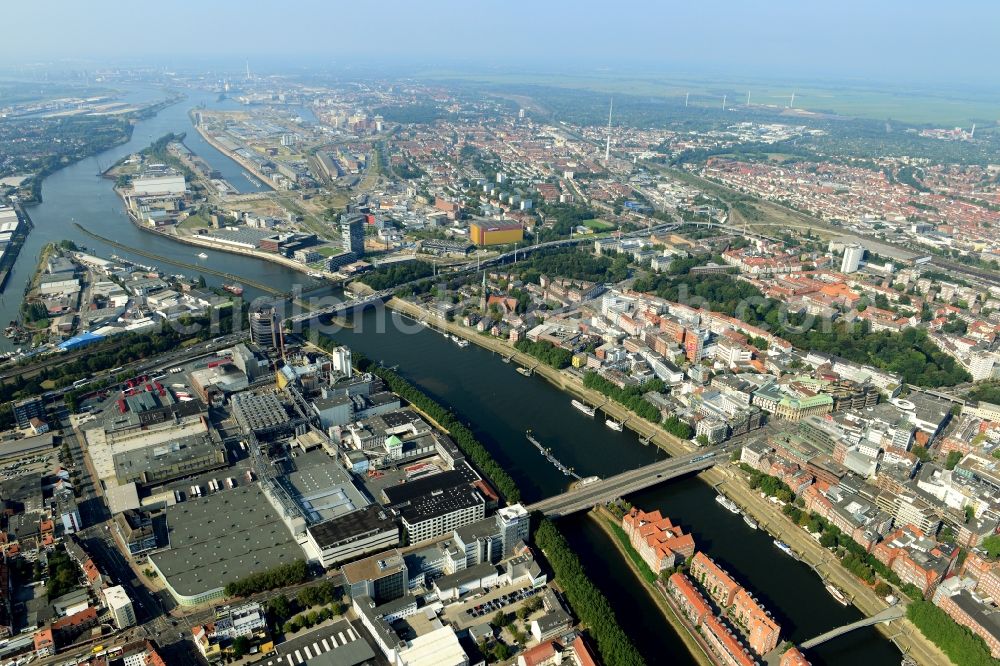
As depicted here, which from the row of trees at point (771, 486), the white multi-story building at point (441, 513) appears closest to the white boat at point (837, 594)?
the row of trees at point (771, 486)

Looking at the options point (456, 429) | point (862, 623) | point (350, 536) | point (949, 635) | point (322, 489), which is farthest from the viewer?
point (456, 429)

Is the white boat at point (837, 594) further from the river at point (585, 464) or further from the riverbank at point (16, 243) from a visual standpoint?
the riverbank at point (16, 243)

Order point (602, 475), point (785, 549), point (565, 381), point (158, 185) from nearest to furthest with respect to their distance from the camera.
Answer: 1. point (785, 549)
2. point (602, 475)
3. point (565, 381)
4. point (158, 185)

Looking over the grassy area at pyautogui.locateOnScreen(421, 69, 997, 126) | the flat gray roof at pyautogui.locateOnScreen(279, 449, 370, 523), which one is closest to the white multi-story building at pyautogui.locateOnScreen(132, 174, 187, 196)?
the flat gray roof at pyautogui.locateOnScreen(279, 449, 370, 523)

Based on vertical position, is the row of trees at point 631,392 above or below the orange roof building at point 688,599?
above

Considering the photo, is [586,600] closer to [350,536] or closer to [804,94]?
[350,536]

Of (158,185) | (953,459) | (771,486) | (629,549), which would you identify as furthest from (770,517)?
(158,185)
